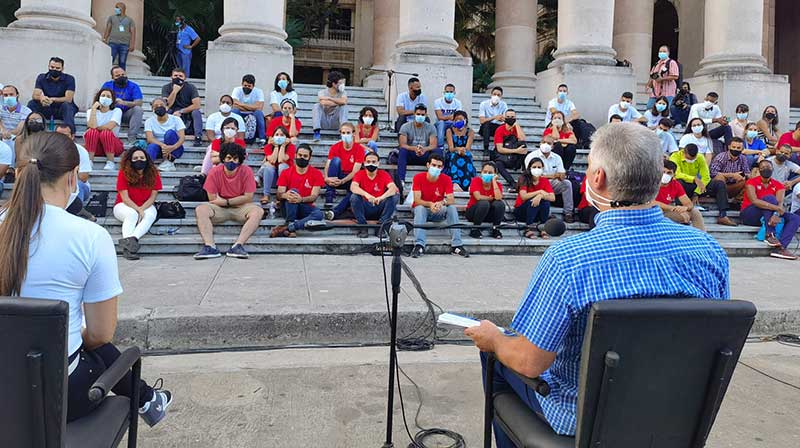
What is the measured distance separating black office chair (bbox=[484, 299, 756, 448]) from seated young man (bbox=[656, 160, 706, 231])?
8.07 m

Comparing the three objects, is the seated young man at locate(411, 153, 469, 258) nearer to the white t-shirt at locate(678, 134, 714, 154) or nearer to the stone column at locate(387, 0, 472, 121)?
the stone column at locate(387, 0, 472, 121)

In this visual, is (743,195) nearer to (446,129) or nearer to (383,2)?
(446,129)

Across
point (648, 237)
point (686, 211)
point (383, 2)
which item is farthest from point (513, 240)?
point (383, 2)

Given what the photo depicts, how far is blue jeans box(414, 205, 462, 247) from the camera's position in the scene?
8758 mm

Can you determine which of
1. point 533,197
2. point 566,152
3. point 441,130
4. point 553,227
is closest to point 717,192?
point 566,152

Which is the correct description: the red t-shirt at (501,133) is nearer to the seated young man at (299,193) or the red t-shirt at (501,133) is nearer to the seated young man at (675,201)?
the seated young man at (675,201)

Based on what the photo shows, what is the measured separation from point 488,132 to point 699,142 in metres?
3.99

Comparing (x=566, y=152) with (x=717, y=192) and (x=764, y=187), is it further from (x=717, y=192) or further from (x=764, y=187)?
(x=764, y=187)

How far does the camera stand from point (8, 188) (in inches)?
348


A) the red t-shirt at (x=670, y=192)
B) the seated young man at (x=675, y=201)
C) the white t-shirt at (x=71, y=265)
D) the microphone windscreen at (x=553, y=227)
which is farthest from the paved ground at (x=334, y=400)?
the red t-shirt at (x=670, y=192)

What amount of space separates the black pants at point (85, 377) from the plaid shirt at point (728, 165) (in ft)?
38.0

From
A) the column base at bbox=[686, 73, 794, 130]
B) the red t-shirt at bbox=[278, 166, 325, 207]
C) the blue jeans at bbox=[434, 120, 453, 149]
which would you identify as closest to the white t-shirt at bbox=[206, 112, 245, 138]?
the red t-shirt at bbox=[278, 166, 325, 207]

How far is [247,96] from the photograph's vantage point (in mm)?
11531

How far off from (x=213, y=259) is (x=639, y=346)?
22.4 ft
